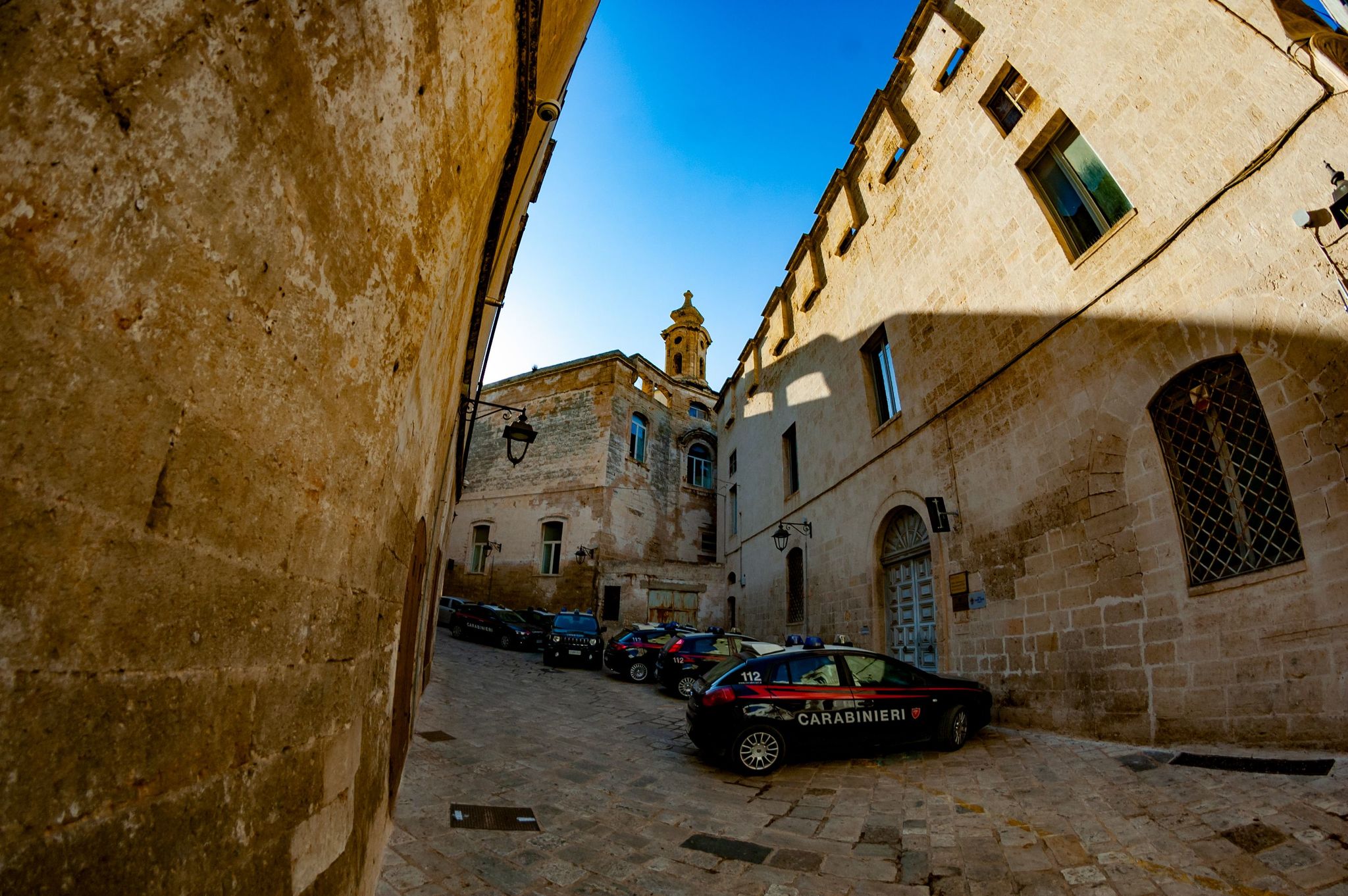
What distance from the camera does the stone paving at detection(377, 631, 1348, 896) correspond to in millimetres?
3523

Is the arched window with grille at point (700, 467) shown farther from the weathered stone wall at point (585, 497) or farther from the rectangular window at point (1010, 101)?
the rectangular window at point (1010, 101)

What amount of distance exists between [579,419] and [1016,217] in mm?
18848

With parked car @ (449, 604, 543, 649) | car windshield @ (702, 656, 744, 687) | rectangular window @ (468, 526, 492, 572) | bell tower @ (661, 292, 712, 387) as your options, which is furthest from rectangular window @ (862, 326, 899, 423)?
bell tower @ (661, 292, 712, 387)

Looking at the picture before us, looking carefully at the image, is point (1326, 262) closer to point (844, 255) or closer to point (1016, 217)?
point (1016, 217)

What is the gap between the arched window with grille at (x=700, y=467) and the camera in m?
27.0

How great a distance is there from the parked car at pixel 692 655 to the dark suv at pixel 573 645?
3.57 m

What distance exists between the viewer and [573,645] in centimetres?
1513

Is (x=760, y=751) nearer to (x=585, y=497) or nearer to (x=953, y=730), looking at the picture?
(x=953, y=730)

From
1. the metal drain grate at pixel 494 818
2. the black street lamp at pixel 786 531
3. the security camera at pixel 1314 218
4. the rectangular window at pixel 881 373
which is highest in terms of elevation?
the rectangular window at pixel 881 373

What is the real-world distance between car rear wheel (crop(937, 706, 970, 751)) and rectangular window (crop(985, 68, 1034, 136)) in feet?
27.3

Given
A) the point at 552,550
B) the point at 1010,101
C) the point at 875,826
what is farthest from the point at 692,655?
the point at 552,550

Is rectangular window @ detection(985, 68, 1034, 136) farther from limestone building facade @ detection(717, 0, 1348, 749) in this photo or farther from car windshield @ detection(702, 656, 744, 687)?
car windshield @ detection(702, 656, 744, 687)

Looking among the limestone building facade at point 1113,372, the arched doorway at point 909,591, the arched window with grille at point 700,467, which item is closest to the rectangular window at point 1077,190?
the limestone building facade at point 1113,372

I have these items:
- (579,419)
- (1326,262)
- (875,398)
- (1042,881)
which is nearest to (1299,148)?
(1326,262)
